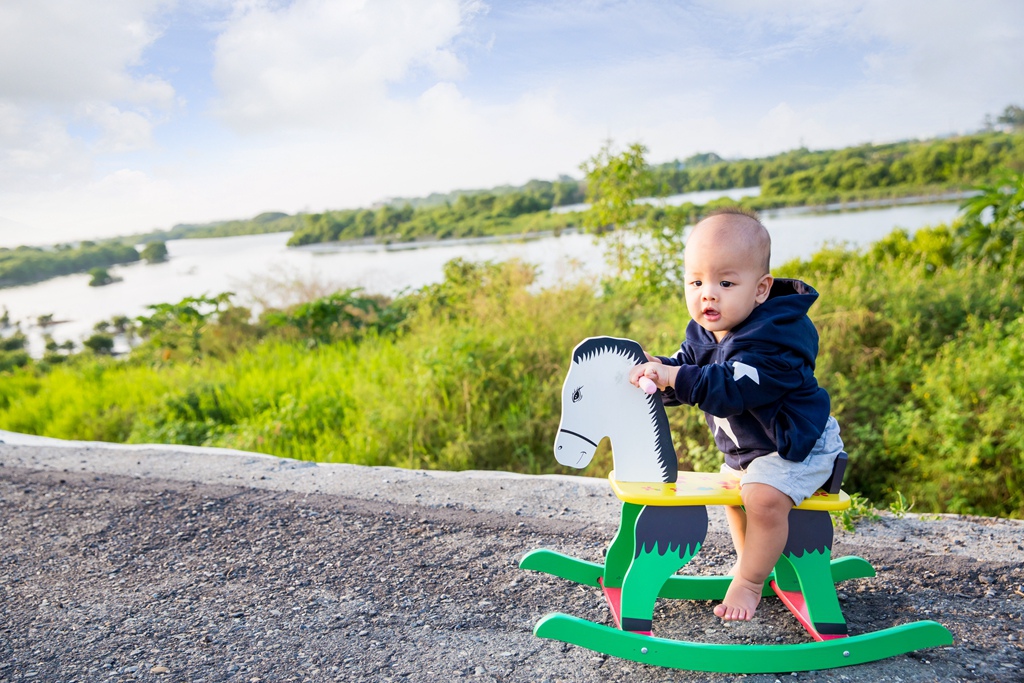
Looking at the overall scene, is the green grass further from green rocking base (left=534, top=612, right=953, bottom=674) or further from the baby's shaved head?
the baby's shaved head

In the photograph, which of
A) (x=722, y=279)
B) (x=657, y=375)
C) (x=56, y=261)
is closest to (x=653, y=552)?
(x=657, y=375)

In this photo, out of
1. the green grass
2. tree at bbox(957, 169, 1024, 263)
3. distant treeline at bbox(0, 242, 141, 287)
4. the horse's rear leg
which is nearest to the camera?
the horse's rear leg

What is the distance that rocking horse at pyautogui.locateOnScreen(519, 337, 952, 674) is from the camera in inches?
81.3

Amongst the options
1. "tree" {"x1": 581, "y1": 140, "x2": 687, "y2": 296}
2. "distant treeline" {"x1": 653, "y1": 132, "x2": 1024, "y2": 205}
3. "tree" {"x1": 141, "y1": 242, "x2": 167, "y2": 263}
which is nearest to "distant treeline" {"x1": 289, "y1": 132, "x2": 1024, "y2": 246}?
"distant treeline" {"x1": 653, "y1": 132, "x2": 1024, "y2": 205}

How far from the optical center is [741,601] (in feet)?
7.16

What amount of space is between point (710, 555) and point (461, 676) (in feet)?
3.94

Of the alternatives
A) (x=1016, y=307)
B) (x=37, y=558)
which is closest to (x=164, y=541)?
(x=37, y=558)

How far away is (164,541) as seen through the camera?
3123 mm

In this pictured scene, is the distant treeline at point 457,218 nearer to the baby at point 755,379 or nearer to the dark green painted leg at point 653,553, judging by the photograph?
the baby at point 755,379

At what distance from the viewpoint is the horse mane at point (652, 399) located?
2127mm

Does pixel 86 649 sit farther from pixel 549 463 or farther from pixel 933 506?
pixel 933 506

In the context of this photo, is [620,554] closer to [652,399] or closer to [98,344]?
[652,399]

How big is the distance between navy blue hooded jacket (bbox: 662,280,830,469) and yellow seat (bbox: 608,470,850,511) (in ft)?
0.45

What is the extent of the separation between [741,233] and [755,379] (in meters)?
0.41
